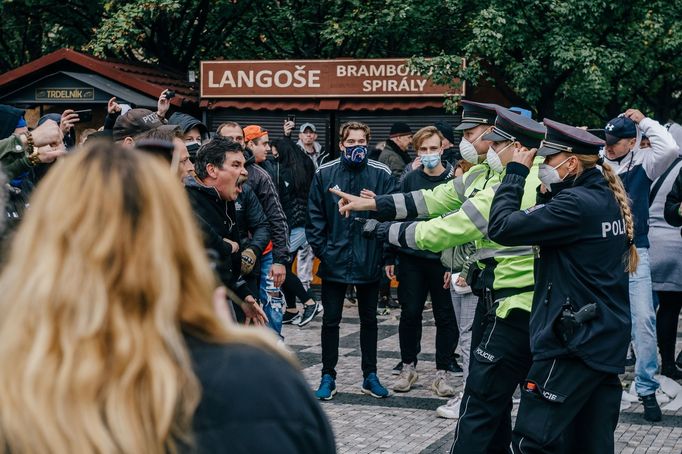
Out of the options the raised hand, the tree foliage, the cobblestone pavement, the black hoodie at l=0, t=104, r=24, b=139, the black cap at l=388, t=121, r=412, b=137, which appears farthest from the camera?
the tree foliage

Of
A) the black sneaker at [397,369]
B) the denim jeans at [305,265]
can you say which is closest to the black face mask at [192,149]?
the black sneaker at [397,369]

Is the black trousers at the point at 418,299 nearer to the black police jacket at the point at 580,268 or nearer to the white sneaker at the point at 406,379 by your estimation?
the white sneaker at the point at 406,379

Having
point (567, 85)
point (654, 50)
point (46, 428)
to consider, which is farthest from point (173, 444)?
point (654, 50)

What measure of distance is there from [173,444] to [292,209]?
11034 millimetres

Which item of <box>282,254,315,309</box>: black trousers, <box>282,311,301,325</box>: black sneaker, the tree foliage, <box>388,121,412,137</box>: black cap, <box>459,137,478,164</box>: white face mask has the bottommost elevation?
<box>282,311,301,325</box>: black sneaker

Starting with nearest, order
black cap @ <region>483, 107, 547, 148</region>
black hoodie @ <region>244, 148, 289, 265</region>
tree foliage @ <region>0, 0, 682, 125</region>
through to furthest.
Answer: black cap @ <region>483, 107, 547, 148</region>, black hoodie @ <region>244, 148, 289, 265</region>, tree foliage @ <region>0, 0, 682, 125</region>

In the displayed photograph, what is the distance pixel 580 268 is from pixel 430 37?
15628mm

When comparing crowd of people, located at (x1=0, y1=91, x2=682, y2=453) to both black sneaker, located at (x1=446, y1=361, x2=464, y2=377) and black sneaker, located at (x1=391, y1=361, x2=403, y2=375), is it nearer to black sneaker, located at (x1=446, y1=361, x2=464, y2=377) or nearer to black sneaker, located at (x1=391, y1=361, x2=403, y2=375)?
black sneaker, located at (x1=446, y1=361, x2=464, y2=377)

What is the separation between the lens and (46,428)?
1.72 m

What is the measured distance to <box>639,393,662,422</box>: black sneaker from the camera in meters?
7.43

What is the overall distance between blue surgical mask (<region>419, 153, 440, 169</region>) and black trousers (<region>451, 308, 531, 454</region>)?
3.34 metres

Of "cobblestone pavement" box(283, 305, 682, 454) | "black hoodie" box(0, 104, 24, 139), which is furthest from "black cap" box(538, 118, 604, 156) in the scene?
"black hoodie" box(0, 104, 24, 139)

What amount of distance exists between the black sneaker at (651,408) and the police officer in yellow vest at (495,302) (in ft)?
7.44

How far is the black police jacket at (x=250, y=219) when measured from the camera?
7.39 metres
